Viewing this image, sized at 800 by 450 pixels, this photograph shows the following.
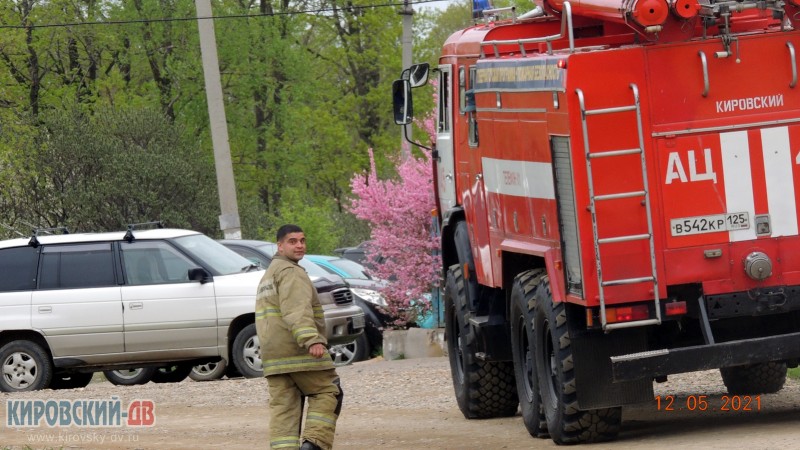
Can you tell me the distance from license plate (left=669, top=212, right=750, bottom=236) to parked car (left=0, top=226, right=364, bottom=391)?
8.96 m

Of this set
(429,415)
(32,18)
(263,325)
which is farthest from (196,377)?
(32,18)

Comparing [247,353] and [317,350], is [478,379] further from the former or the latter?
[247,353]

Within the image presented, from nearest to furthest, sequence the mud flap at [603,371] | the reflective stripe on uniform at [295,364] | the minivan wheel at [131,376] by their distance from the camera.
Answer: the reflective stripe on uniform at [295,364] < the mud flap at [603,371] < the minivan wheel at [131,376]

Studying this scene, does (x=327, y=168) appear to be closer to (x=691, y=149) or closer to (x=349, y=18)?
(x=349, y=18)

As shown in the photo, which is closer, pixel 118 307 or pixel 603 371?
pixel 603 371

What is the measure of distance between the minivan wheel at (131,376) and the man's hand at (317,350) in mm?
10270

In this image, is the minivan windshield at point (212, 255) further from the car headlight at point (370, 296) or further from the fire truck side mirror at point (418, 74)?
the fire truck side mirror at point (418, 74)

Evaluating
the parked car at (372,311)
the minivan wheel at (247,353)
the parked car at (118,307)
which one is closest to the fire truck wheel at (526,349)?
the minivan wheel at (247,353)

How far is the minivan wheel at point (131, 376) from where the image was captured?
19750 mm

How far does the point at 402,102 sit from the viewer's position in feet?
47.1

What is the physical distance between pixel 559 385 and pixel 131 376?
1027cm

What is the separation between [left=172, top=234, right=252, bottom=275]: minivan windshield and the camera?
1847 cm
